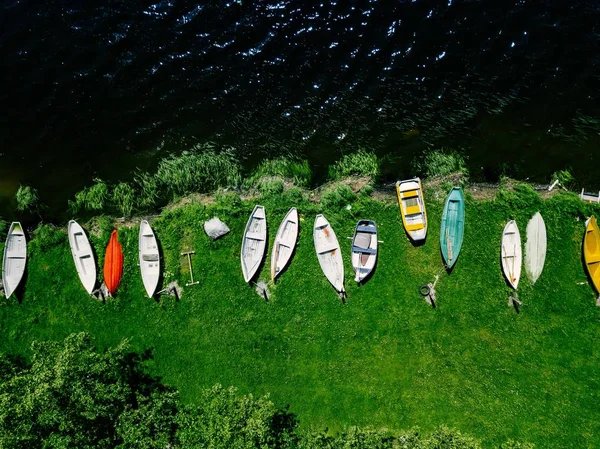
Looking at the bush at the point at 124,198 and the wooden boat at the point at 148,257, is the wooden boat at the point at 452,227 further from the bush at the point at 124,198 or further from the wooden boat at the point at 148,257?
A: the bush at the point at 124,198

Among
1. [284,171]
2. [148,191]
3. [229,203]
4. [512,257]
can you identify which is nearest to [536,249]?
[512,257]

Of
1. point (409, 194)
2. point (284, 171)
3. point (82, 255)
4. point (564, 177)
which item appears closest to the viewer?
point (409, 194)

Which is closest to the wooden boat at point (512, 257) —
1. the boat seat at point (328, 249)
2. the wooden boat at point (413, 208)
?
the wooden boat at point (413, 208)

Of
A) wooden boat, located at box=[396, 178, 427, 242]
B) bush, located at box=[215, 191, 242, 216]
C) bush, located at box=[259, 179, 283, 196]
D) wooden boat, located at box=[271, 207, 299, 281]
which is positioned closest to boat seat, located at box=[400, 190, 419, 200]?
wooden boat, located at box=[396, 178, 427, 242]

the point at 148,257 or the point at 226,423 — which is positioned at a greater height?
the point at 148,257

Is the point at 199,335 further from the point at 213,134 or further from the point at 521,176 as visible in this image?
the point at 521,176

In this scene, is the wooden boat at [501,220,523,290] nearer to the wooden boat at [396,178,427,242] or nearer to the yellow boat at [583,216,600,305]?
the yellow boat at [583,216,600,305]

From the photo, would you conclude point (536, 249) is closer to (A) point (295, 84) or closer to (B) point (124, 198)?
(A) point (295, 84)

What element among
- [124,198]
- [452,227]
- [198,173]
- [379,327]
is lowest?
[379,327]
